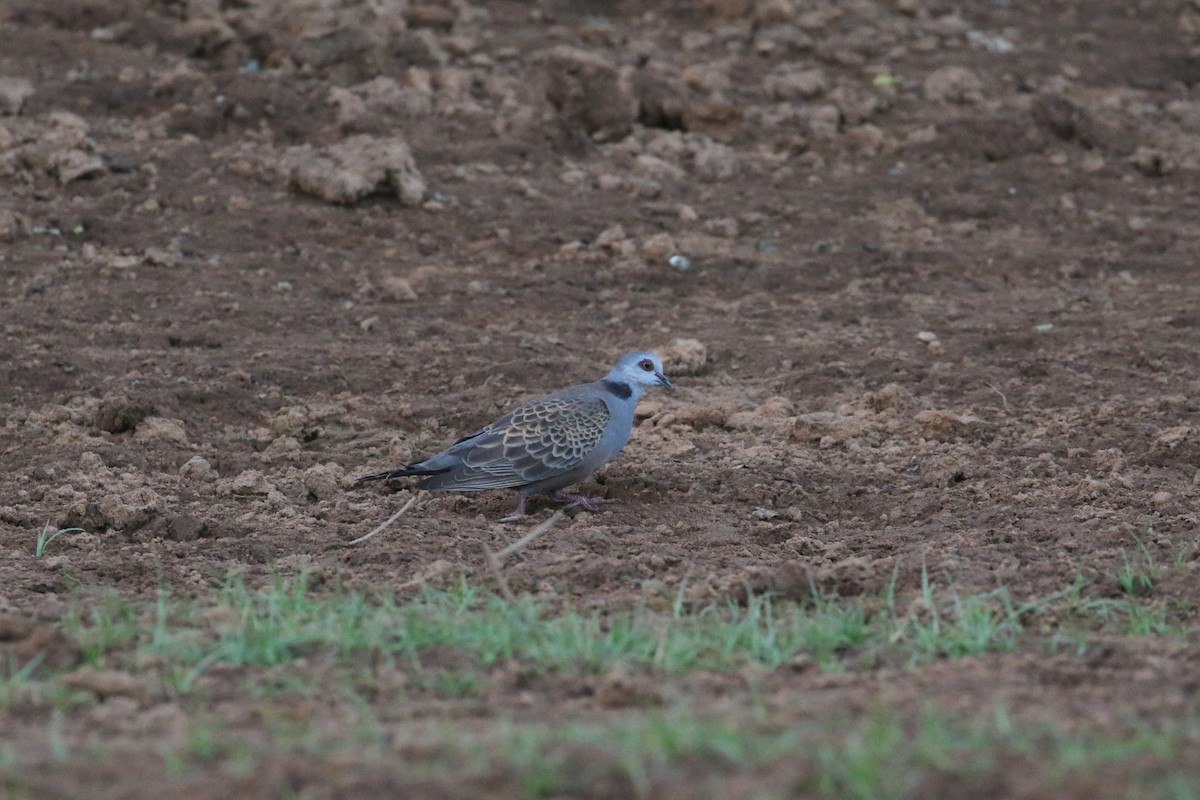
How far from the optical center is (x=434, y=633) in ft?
15.7

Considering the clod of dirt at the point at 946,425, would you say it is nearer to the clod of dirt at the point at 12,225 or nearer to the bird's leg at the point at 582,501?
the bird's leg at the point at 582,501

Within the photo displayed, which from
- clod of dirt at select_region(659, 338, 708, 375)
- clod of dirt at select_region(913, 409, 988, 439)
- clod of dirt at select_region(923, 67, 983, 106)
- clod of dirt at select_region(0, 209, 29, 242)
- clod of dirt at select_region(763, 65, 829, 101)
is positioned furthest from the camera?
clod of dirt at select_region(923, 67, 983, 106)

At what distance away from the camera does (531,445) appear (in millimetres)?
7234

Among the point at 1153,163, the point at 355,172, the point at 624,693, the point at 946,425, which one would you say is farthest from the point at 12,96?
the point at 624,693

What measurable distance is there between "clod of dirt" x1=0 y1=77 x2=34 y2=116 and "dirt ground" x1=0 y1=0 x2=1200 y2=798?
2 centimetres

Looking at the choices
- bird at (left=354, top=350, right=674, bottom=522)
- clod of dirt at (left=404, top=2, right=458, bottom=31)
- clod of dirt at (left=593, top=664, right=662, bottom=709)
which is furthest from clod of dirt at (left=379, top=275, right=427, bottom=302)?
clod of dirt at (left=593, top=664, right=662, bottom=709)

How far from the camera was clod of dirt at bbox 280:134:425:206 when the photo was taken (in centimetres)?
1039

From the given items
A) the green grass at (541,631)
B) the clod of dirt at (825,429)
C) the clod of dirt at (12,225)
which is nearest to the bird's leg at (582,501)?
the clod of dirt at (825,429)

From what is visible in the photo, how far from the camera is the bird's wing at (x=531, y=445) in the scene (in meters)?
7.22

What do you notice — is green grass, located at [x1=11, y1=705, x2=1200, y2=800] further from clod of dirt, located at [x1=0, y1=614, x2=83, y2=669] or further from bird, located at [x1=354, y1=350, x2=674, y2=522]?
bird, located at [x1=354, y1=350, x2=674, y2=522]

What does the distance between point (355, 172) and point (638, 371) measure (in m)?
3.42

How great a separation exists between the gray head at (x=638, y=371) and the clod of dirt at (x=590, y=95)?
167 inches

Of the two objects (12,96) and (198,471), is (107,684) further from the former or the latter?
(12,96)

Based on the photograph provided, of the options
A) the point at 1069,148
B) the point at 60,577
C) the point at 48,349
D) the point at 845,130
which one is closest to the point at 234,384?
the point at 48,349
